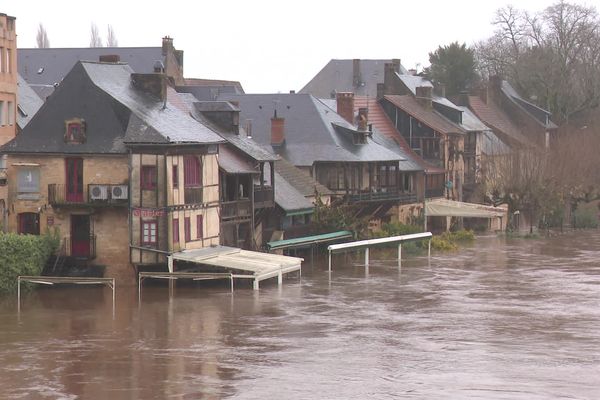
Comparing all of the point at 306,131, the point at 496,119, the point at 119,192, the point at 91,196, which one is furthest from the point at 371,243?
Result: the point at 496,119

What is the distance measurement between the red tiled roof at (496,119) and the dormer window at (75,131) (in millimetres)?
46351

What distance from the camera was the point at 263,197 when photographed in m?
53.0

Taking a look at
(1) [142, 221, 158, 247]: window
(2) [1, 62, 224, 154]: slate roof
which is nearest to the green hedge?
(1) [142, 221, 158, 247]: window

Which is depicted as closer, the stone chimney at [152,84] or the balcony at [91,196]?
the balcony at [91,196]

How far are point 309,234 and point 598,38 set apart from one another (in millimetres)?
53853

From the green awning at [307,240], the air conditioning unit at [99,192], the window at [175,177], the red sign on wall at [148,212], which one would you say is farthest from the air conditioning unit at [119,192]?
the green awning at [307,240]

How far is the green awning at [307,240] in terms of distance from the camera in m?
52.9

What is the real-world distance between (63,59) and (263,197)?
121 ft

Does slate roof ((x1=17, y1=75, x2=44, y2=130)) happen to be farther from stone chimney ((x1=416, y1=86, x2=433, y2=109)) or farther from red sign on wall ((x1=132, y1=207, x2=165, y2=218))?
stone chimney ((x1=416, y1=86, x2=433, y2=109))

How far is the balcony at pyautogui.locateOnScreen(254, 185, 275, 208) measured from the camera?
172 ft

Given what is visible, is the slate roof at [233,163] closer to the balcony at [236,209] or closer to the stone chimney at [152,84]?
the balcony at [236,209]

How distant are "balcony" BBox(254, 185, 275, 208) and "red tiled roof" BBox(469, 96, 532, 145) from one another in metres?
36.9

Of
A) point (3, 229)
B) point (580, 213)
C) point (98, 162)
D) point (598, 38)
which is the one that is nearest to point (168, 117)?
point (98, 162)

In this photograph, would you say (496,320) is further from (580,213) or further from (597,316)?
(580,213)
